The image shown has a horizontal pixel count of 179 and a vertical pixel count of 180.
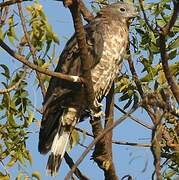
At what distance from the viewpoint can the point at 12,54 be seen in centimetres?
314

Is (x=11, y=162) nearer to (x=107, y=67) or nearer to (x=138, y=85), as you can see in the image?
(x=138, y=85)

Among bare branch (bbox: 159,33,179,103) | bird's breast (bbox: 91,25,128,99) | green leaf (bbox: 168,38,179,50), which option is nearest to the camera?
bare branch (bbox: 159,33,179,103)

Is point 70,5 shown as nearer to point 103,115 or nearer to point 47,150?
point 103,115

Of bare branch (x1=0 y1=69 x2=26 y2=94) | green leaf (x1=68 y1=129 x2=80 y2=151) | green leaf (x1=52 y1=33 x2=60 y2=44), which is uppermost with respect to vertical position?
green leaf (x1=52 y1=33 x2=60 y2=44)

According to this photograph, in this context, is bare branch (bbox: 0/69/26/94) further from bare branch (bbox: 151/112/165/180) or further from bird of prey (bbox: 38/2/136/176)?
bare branch (bbox: 151/112/165/180)

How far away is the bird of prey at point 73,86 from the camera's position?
4.58 m

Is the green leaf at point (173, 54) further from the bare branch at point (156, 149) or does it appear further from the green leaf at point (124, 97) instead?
the bare branch at point (156, 149)

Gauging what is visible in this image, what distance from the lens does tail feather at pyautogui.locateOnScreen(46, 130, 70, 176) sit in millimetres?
4595

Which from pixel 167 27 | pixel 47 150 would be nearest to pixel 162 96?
pixel 167 27

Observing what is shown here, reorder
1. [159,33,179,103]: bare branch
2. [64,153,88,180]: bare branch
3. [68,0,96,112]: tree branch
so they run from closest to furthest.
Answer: [68,0,96,112]: tree branch
[159,33,179,103]: bare branch
[64,153,88,180]: bare branch

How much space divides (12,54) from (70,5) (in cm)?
45

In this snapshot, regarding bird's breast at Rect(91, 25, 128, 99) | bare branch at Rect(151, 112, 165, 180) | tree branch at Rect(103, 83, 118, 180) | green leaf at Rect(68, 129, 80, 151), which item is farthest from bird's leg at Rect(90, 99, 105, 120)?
bare branch at Rect(151, 112, 165, 180)

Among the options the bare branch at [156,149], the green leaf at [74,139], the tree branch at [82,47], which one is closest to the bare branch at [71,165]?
the green leaf at [74,139]

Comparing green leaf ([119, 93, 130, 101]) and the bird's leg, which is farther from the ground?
green leaf ([119, 93, 130, 101])
